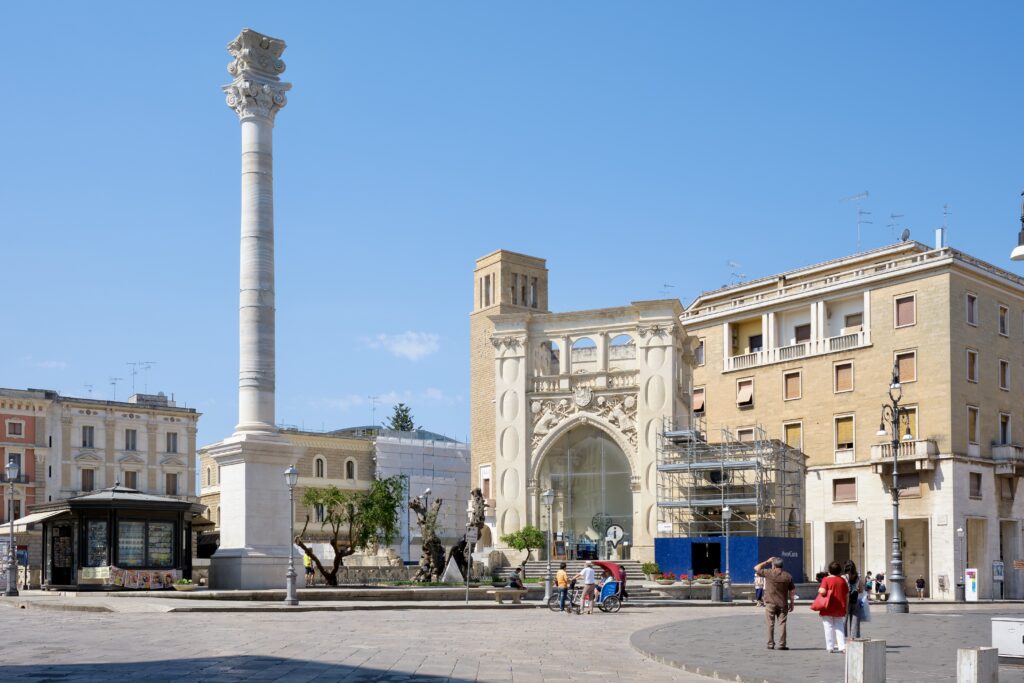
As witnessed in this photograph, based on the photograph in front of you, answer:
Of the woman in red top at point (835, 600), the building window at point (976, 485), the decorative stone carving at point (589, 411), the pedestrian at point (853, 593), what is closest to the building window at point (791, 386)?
the decorative stone carving at point (589, 411)

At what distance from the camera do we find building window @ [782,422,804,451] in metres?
60.2

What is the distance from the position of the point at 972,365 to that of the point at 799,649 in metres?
40.2

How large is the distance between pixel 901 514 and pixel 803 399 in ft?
26.3

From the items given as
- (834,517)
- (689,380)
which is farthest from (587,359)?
(834,517)

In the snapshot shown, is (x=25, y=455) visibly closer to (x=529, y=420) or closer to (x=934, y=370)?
(x=529, y=420)

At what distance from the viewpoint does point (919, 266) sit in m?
55.8

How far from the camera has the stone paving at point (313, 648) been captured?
14727 millimetres

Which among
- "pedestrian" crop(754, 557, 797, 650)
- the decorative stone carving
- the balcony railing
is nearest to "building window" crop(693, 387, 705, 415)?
the balcony railing

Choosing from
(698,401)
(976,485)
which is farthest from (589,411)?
(976,485)

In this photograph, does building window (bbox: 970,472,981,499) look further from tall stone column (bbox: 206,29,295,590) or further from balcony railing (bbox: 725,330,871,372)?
tall stone column (bbox: 206,29,295,590)

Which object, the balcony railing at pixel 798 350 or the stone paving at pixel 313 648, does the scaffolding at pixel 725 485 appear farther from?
the stone paving at pixel 313 648

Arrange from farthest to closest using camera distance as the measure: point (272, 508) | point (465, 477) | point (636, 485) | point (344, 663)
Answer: point (465, 477)
point (636, 485)
point (272, 508)
point (344, 663)

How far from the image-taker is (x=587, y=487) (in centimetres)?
6194

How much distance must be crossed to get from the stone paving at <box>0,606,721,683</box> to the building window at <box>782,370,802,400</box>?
34631 mm
